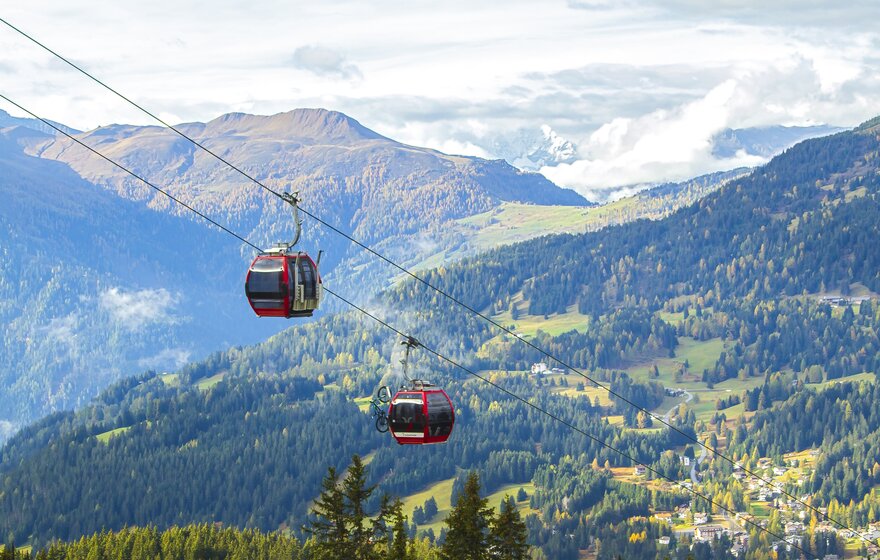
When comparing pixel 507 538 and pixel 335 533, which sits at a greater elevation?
pixel 335 533

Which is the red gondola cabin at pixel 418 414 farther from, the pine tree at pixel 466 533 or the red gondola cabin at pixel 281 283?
the pine tree at pixel 466 533

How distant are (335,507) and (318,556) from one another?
4.59 meters

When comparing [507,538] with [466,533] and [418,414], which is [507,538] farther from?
[418,414]

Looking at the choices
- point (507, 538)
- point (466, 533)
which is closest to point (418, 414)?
point (466, 533)

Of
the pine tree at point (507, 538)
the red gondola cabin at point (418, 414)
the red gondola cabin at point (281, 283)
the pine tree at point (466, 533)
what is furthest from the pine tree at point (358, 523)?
the red gondola cabin at point (281, 283)

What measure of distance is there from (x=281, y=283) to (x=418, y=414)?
39.4 feet

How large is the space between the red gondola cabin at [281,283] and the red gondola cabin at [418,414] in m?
9.47

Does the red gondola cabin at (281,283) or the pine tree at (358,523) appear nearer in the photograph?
the red gondola cabin at (281,283)

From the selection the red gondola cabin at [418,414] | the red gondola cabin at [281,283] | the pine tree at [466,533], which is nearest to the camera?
the red gondola cabin at [281,283]

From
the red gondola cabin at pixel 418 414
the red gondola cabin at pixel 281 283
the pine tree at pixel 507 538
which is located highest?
the red gondola cabin at pixel 281 283

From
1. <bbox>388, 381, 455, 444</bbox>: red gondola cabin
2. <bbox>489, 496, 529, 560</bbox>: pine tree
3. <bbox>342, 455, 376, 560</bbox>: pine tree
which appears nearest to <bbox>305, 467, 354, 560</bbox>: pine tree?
<bbox>342, 455, 376, 560</bbox>: pine tree

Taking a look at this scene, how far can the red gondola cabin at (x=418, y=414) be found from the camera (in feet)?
253

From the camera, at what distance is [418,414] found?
3031 inches

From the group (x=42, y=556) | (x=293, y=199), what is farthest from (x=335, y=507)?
(x=42, y=556)
